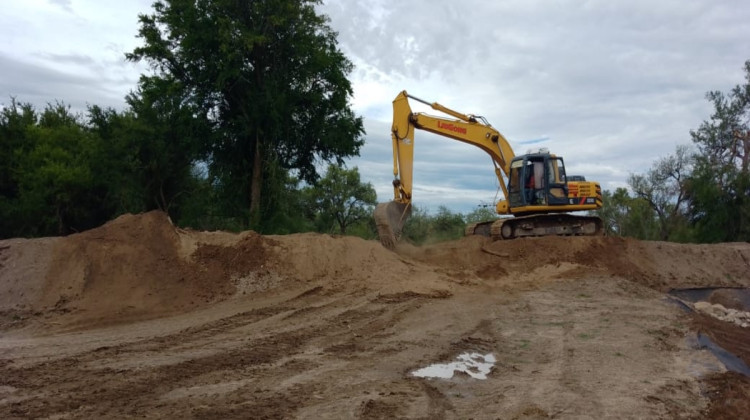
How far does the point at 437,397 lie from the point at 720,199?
34797 mm

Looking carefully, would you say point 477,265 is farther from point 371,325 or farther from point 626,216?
point 626,216

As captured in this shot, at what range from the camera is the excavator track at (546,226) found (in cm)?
1894

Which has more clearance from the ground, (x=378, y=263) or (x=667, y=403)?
(x=378, y=263)

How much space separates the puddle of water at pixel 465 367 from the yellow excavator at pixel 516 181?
9559 mm

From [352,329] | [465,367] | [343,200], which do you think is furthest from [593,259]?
[343,200]

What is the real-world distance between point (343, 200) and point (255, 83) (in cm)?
2110

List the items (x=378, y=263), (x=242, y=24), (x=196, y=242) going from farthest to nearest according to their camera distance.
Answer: (x=242, y=24) < (x=378, y=263) < (x=196, y=242)

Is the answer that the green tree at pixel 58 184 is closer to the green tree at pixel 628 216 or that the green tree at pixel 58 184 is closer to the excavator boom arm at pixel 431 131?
the excavator boom arm at pixel 431 131

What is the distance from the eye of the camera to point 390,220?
54.7ft

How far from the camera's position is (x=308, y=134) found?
2730 centimetres

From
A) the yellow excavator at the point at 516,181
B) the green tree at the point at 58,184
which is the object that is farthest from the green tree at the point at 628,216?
the green tree at the point at 58,184

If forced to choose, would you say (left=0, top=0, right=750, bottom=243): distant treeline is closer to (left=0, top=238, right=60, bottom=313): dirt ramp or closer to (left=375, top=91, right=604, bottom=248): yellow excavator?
(left=375, top=91, right=604, bottom=248): yellow excavator

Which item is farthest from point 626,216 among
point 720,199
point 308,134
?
point 308,134

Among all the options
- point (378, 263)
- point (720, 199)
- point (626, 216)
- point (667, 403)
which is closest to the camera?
point (667, 403)
